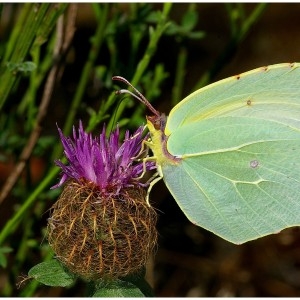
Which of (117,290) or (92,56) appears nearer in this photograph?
(117,290)

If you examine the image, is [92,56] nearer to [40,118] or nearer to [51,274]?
[40,118]

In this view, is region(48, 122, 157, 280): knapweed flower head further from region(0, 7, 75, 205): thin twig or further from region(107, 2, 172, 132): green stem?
region(0, 7, 75, 205): thin twig

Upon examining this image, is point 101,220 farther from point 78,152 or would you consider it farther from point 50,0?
point 50,0

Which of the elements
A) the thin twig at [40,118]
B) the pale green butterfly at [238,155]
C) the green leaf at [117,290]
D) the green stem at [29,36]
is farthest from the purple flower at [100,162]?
the thin twig at [40,118]

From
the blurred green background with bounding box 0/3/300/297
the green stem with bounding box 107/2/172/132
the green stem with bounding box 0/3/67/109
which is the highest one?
the green stem with bounding box 0/3/67/109

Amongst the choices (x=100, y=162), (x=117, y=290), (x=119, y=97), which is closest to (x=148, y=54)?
(x=119, y=97)

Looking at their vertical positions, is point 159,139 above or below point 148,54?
below

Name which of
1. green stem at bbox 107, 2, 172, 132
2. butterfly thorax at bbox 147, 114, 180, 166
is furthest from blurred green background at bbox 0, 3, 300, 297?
butterfly thorax at bbox 147, 114, 180, 166
